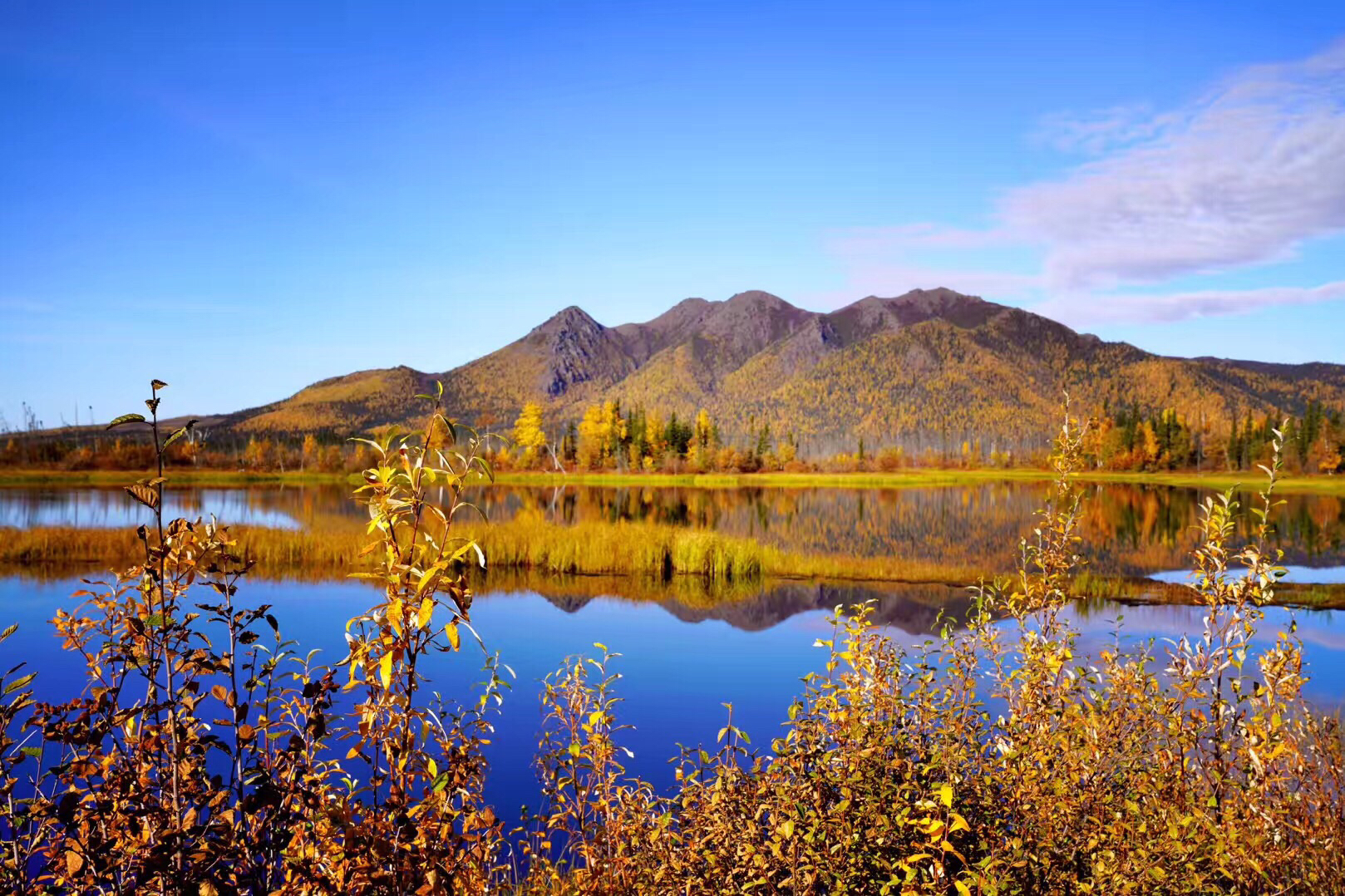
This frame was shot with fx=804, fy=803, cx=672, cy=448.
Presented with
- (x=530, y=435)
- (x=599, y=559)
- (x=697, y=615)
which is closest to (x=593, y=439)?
(x=530, y=435)

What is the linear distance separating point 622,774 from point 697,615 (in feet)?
60.1

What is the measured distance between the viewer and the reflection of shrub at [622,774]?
273cm

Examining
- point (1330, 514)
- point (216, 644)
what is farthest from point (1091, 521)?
point (216, 644)

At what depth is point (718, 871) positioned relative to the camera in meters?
4.02

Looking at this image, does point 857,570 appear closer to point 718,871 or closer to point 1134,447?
point 718,871

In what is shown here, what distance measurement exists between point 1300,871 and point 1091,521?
48930mm

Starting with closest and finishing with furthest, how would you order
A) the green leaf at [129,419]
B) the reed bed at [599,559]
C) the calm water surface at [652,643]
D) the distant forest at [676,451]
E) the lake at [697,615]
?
the green leaf at [129,419] < the calm water surface at [652,643] < the lake at [697,615] < the reed bed at [599,559] < the distant forest at [676,451]

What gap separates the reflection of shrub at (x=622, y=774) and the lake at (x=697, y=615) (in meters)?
2.02

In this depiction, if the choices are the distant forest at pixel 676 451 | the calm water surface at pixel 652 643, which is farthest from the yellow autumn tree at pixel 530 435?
the calm water surface at pixel 652 643

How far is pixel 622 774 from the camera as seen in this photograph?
14.8ft

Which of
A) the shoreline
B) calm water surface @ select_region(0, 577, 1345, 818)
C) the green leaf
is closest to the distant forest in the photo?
the shoreline

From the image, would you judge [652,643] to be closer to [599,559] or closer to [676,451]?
[599,559]

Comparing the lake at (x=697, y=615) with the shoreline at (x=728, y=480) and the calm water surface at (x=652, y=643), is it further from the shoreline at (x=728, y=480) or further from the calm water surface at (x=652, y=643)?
the shoreline at (x=728, y=480)

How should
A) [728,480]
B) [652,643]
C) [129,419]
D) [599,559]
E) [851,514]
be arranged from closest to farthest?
[129,419]
[652,643]
[599,559]
[851,514]
[728,480]
